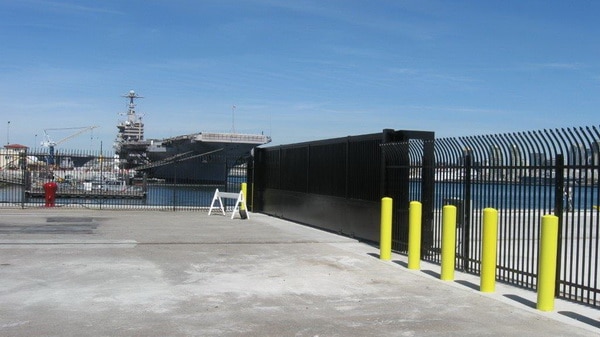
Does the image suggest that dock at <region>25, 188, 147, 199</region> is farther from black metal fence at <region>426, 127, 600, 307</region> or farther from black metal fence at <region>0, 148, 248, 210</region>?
black metal fence at <region>426, 127, 600, 307</region>

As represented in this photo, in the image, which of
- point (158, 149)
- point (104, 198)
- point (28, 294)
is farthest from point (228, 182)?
point (158, 149)

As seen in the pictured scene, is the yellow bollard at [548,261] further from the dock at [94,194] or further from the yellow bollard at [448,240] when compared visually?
the dock at [94,194]

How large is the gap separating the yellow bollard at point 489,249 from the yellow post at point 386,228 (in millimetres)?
2837

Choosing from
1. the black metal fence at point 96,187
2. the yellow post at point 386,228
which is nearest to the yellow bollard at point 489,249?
the yellow post at point 386,228

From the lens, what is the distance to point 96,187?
27.7 m

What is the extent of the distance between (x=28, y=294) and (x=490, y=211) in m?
6.14

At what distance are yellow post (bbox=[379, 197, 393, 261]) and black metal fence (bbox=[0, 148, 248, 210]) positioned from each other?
13239 millimetres

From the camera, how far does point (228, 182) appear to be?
26.6m

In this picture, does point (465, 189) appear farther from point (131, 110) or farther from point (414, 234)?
point (131, 110)

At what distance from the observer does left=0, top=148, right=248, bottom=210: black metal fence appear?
24413 mm

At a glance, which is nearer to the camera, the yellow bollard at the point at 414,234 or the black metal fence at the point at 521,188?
the black metal fence at the point at 521,188

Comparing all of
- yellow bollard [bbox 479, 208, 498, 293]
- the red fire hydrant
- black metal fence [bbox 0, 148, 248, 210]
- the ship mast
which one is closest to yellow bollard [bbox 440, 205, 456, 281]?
yellow bollard [bbox 479, 208, 498, 293]

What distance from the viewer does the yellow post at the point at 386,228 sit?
37.9ft

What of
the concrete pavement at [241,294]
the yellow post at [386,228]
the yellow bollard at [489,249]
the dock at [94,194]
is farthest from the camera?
the dock at [94,194]
